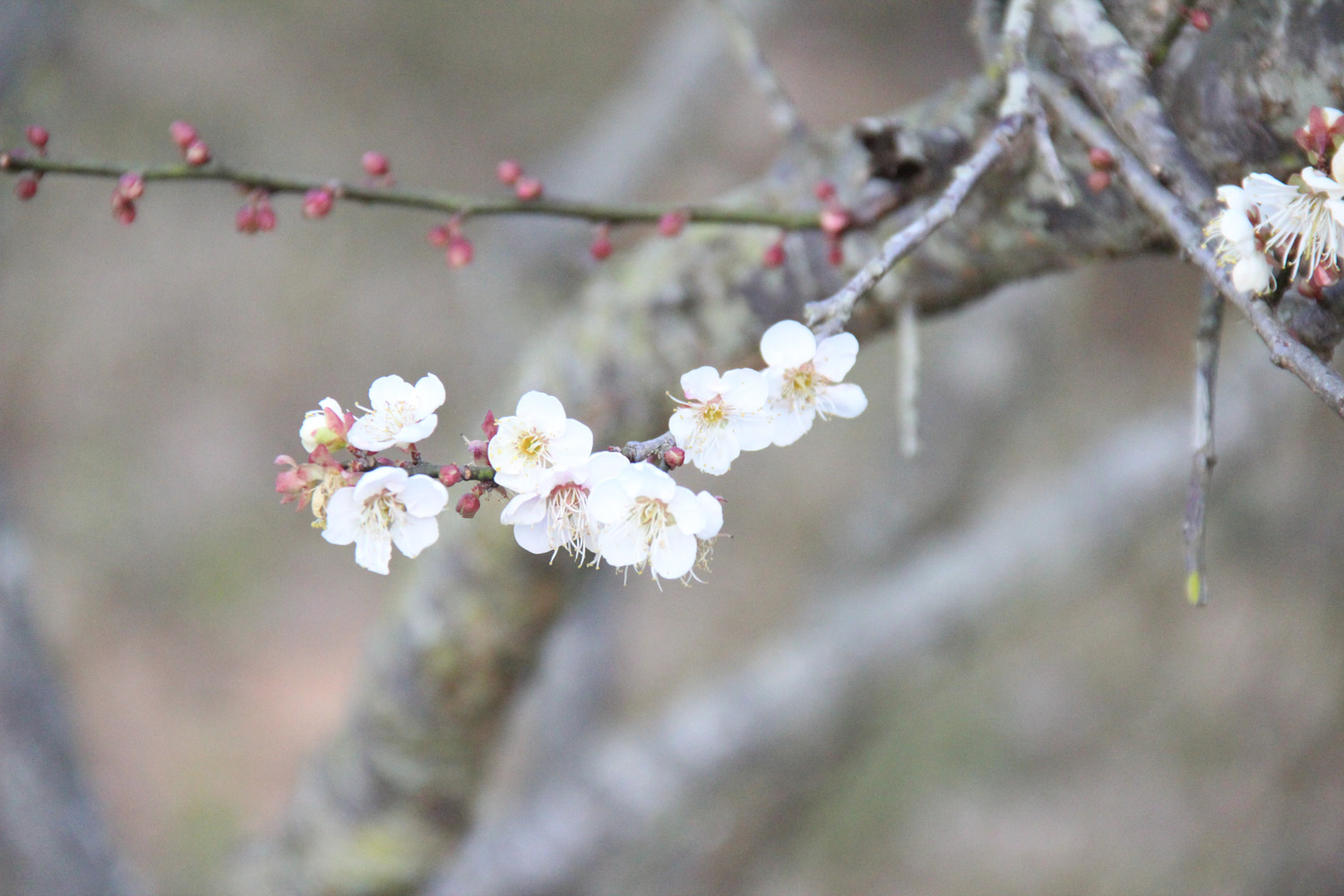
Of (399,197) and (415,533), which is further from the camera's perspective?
(399,197)

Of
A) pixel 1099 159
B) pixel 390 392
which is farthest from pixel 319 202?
pixel 1099 159

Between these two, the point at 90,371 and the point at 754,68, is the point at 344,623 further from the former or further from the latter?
the point at 754,68

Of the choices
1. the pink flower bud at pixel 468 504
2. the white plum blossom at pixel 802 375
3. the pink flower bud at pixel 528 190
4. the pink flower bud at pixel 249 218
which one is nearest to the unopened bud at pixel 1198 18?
the white plum blossom at pixel 802 375

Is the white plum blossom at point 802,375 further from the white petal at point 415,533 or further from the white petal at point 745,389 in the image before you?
the white petal at point 415,533

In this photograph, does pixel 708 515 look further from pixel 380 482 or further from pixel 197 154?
pixel 197 154

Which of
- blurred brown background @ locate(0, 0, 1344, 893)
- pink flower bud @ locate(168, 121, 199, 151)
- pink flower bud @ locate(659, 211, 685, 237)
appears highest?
blurred brown background @ locate(0, 0, 1344, 893)

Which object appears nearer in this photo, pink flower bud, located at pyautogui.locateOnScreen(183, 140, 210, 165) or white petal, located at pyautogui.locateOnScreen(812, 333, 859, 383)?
white petal, located at pyautogui.locateOnScreen(812, 333, 859, 383)

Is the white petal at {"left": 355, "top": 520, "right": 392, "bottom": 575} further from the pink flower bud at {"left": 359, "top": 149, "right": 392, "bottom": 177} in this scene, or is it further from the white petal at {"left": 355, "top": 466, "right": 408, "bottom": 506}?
the pink flower bud at {"left": 359, "top": 149, "right": 392, "bottom": 177}

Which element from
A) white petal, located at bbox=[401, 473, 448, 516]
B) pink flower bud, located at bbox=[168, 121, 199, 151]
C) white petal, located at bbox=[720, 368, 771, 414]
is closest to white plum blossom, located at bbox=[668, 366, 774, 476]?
white petal, located at bbox=[720, 368, 771, 414]
